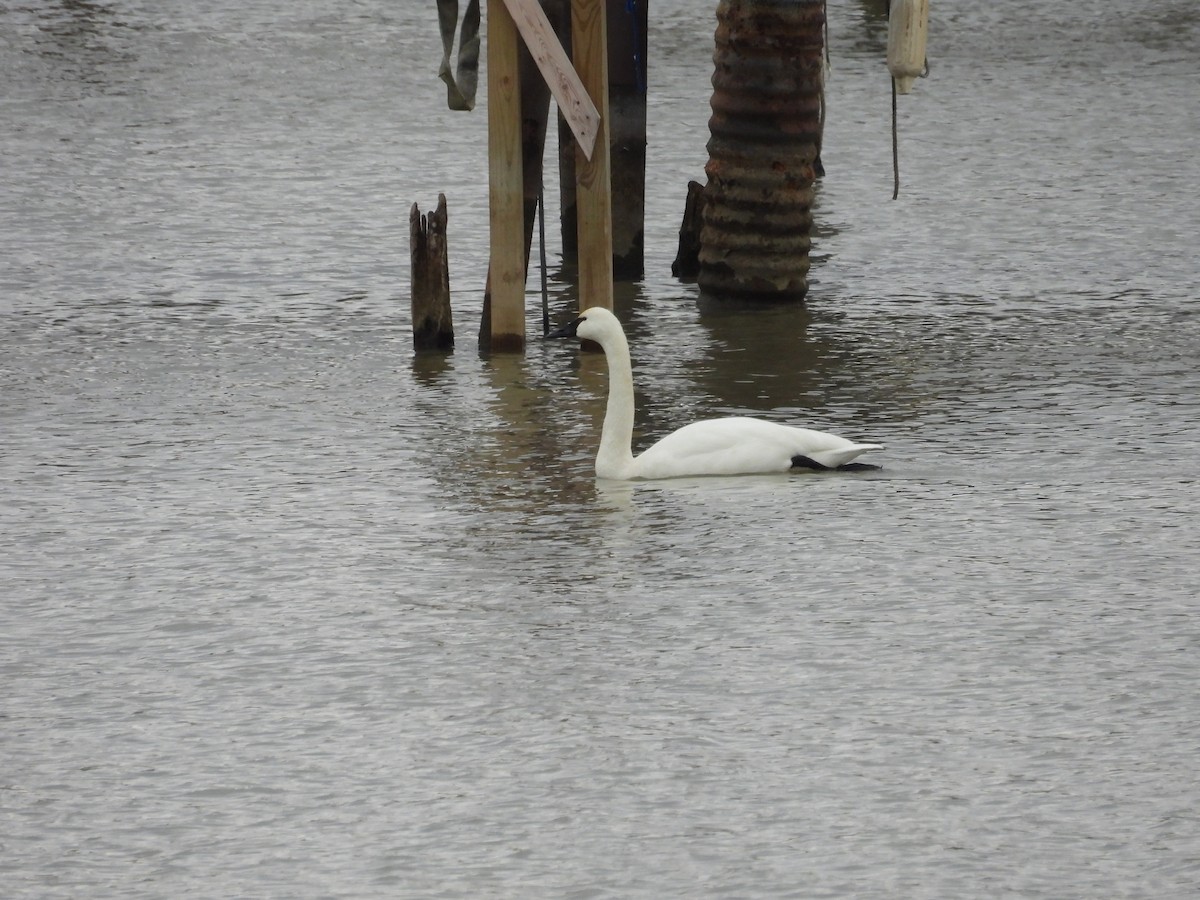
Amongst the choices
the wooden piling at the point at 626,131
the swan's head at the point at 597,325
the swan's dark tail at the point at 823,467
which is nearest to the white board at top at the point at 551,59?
the wooden piling at the point at 626,131

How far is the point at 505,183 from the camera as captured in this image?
11742 mm

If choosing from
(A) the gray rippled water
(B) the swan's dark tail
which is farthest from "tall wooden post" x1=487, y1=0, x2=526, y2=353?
(B) the swan's dark tail

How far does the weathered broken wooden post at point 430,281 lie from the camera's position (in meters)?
11.9

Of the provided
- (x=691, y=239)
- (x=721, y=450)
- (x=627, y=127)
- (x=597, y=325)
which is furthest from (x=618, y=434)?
(x=691, y=239)

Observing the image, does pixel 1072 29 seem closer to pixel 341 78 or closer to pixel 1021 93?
pixel 1021 93

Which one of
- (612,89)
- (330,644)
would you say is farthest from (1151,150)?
(330,644)

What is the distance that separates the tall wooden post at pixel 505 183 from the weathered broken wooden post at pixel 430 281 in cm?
26

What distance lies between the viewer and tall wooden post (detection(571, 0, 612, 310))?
11461 mm

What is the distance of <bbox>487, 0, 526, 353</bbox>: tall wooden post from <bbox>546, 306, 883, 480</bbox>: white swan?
2.34 m

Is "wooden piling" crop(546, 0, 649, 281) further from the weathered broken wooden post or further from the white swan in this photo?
the white swan

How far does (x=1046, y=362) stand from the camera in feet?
38.9

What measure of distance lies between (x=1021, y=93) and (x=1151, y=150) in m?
3.59

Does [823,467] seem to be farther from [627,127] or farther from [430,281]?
[627,127]

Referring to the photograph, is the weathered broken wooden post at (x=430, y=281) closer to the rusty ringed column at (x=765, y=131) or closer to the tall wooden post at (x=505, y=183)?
the tall wooden post at (x=505, y=183)
